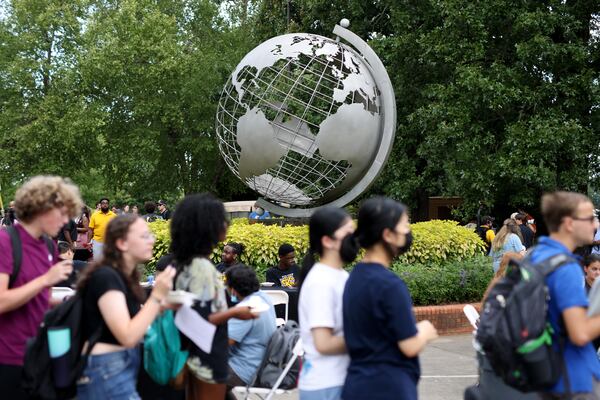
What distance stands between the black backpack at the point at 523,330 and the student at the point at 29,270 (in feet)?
6.43

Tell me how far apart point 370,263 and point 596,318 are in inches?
40.3

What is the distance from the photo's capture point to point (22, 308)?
4.05 m

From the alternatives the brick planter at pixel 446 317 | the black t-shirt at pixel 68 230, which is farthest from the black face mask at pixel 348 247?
the black t-shirt at pixel 68 230

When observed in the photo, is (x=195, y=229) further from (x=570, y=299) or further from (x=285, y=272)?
(x=285, y=272)

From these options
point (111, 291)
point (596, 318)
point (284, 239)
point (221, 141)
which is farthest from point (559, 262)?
point (221, 141)

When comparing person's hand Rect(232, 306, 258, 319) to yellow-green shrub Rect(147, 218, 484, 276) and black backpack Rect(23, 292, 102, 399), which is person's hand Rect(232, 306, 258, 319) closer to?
black backpack Rect(23, 292, 102, 399)

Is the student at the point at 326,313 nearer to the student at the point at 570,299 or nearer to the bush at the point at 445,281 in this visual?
the student at the point at 570,299

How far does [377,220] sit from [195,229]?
102 cm

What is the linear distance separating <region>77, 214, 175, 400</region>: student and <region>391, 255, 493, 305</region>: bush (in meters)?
7.65

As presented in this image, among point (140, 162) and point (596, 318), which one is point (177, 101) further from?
point (596, 318)

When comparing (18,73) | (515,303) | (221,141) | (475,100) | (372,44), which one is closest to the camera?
(515,303)

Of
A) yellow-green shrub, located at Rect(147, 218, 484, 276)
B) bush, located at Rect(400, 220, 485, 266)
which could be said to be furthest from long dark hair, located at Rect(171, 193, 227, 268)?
bush, located at Rect(400, 220, 485, 266)

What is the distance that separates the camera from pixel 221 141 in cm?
1350

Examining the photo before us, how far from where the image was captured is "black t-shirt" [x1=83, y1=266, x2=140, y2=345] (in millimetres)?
3750
